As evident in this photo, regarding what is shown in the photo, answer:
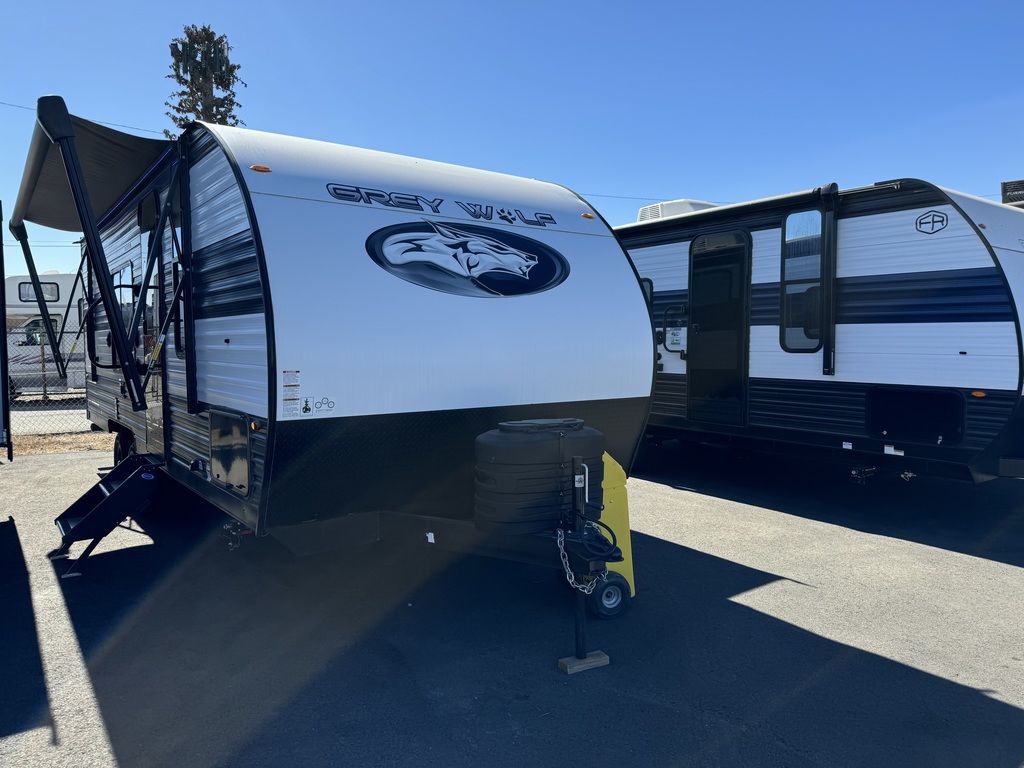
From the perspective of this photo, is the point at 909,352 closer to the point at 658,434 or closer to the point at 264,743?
the point at 658,434

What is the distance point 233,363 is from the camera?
4445 millimetres

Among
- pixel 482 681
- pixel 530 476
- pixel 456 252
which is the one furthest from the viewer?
pixel 456 252

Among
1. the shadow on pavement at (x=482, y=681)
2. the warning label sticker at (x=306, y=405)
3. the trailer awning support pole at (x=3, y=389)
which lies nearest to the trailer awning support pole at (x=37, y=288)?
the trailer awning support pole at (x=3, y=389)

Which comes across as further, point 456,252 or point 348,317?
point 456,252

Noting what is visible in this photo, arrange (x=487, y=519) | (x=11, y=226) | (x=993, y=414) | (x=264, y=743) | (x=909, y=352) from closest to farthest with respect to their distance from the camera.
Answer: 1. (x=264, y=743)
2. (x=487, y=519)
3. (x=993, y=414)
4. (x=909, y=352)
5. (x=11, y=226)

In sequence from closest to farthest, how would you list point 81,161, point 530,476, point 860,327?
1. point 530,476
2. point 81,161
3. point 860,327

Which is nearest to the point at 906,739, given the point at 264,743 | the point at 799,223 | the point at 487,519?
the point at 487,519

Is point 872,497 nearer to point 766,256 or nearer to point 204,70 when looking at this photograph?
point 766,256

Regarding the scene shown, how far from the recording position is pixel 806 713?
3.53 metres

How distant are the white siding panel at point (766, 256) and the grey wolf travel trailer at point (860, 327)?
13 millimetres

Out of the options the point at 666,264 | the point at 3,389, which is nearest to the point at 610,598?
the point at 3,389

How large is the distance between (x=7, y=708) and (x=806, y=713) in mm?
3792

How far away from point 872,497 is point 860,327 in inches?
80.2

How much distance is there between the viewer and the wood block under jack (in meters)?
3.97
